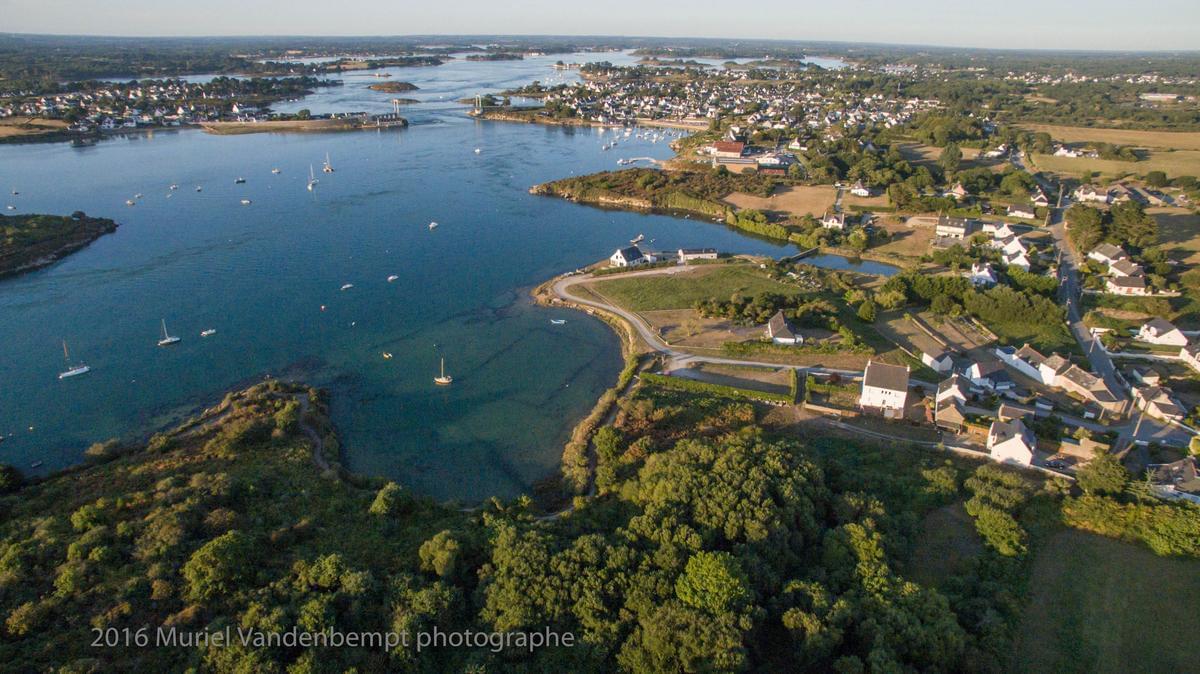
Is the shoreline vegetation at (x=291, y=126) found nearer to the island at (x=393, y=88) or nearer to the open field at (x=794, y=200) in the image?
the island at (x=393, y=88)

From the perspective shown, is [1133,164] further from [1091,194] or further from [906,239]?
[906,239]

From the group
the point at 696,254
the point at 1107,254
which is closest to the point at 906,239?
the point at 1107,254

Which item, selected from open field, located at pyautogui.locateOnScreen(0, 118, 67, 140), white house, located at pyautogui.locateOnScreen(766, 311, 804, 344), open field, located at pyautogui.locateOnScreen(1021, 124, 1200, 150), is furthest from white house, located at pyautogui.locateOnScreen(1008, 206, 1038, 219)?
open field, located at pyautogui.locateOnScreen(0, 118, 67, 140)

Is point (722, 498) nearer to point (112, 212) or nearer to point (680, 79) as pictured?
point (112, 212)

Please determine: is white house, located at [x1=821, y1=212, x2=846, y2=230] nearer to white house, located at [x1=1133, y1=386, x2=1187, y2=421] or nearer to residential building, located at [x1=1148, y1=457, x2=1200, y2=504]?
white house, located at [x1=1133, y1=386, x2=1187, y2=421]

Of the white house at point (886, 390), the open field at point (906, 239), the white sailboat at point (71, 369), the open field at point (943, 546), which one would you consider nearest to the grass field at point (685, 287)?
the white house at point (886, 390)

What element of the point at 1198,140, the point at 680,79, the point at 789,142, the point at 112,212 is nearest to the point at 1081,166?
the point at 1198,140

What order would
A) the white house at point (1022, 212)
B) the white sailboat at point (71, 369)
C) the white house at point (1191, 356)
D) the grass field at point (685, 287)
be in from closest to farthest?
the white sailboat at point (71, 369)
the white house at point (1191, 356)
the grass field at point (685, 287)
the white house at point (1022, 212)
